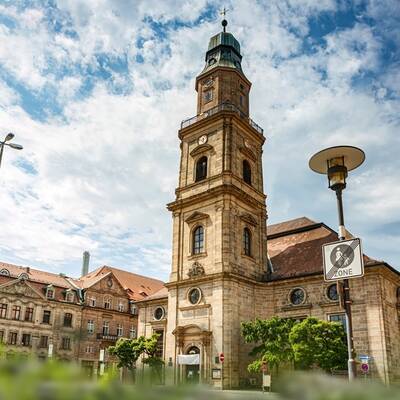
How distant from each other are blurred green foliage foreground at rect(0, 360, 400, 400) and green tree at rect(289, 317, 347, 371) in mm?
24468

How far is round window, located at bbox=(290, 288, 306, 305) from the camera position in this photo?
3218cm

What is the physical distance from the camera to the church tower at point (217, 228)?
3060 cm

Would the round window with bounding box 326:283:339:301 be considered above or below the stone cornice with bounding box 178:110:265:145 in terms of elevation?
below

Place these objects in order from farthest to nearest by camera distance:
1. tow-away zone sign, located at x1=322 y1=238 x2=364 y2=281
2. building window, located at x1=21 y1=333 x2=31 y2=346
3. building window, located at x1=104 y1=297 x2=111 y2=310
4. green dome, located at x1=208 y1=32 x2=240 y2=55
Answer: building window, located at x1=104 y1=297 x2=111 y2=310, building window, located at x1=21 y1=333 x2=31 y2=346, green dome, located at x1=208 y1=32 x2=240 y2=55, tow-away zone sign, located at x1=322 y1=238 x2=364 y2=281

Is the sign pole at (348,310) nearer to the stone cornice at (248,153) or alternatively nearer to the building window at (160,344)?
the stone cornice at (248,153)

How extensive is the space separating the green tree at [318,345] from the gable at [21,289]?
32.7m

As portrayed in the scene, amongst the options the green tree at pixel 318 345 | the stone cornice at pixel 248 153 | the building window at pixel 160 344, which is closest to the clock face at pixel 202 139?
the stone cornice at pixel 248 153

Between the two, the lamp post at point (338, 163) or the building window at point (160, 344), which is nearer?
the lamp post at point (338, 163)

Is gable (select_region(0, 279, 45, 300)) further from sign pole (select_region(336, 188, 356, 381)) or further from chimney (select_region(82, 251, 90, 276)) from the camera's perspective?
sign pole (select_region(336, 188, 356, 381))

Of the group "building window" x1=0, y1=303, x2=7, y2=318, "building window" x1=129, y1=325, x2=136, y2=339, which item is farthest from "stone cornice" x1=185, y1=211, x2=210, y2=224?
"building window" x1=129, y1=325, x2=136, y2=339

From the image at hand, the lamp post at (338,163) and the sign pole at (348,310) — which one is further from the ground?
the lamp post at (338,163)

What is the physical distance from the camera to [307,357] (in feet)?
79.0

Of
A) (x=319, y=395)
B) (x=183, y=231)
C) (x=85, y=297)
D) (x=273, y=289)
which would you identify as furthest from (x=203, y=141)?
(x=319, y=395)

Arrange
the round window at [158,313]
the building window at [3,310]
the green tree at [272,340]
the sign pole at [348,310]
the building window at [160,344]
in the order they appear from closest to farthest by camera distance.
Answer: the sign pole at [348,310]
the green tree at [272,340]
the building window at [160,344]
the round window at [158,313]
the building window at [3,310]
